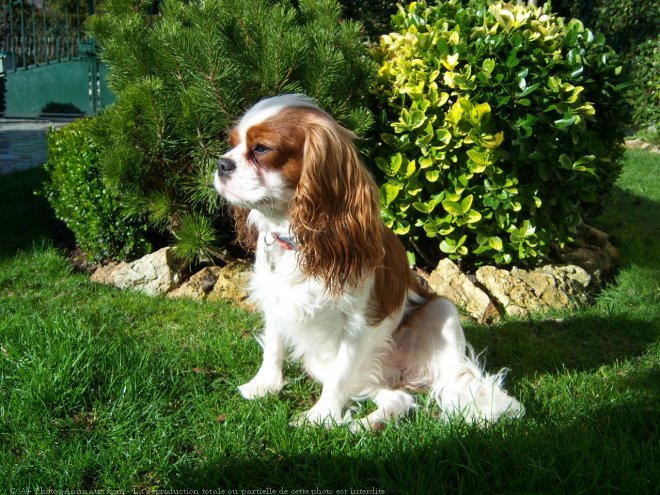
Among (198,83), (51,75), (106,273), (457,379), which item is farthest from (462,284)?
(51,75)

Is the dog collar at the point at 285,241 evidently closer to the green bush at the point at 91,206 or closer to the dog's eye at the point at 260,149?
the dog's eye at the point at 260,149

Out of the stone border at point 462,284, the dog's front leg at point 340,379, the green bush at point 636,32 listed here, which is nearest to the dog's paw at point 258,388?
the dog's front leg at point 340,379

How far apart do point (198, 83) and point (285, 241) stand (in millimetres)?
1564

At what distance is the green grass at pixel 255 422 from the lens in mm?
2098

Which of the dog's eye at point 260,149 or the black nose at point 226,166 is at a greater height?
the dog's eye at point 260,149

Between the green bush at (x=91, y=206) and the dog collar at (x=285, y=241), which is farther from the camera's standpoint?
the green bush at (x=91, y=206)

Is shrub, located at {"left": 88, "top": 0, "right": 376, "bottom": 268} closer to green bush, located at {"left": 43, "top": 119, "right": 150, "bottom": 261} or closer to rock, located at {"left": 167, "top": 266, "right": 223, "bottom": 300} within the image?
rock, located at {"left": 167, "top": 266, "right": 223, "bottom": 300}

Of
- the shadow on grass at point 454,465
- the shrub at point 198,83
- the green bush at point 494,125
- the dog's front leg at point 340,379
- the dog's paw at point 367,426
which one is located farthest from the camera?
the green bush at point 494,125

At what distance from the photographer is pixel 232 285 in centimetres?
417

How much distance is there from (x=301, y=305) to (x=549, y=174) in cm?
230

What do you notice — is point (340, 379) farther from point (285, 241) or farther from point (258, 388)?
point (285, 241)

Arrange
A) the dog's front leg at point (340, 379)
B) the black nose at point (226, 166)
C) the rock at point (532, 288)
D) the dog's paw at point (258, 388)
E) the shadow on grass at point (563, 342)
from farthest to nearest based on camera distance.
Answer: the rock at point (532, 288), the shadow on grass at point (563, 342), the dog's paw at point (258, 388), the dog's front leg at point (340, 379), the black nose at point (226, 166)

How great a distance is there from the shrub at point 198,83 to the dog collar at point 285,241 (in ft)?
4.58

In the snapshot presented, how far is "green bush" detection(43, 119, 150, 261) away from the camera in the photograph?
443 centimetres
